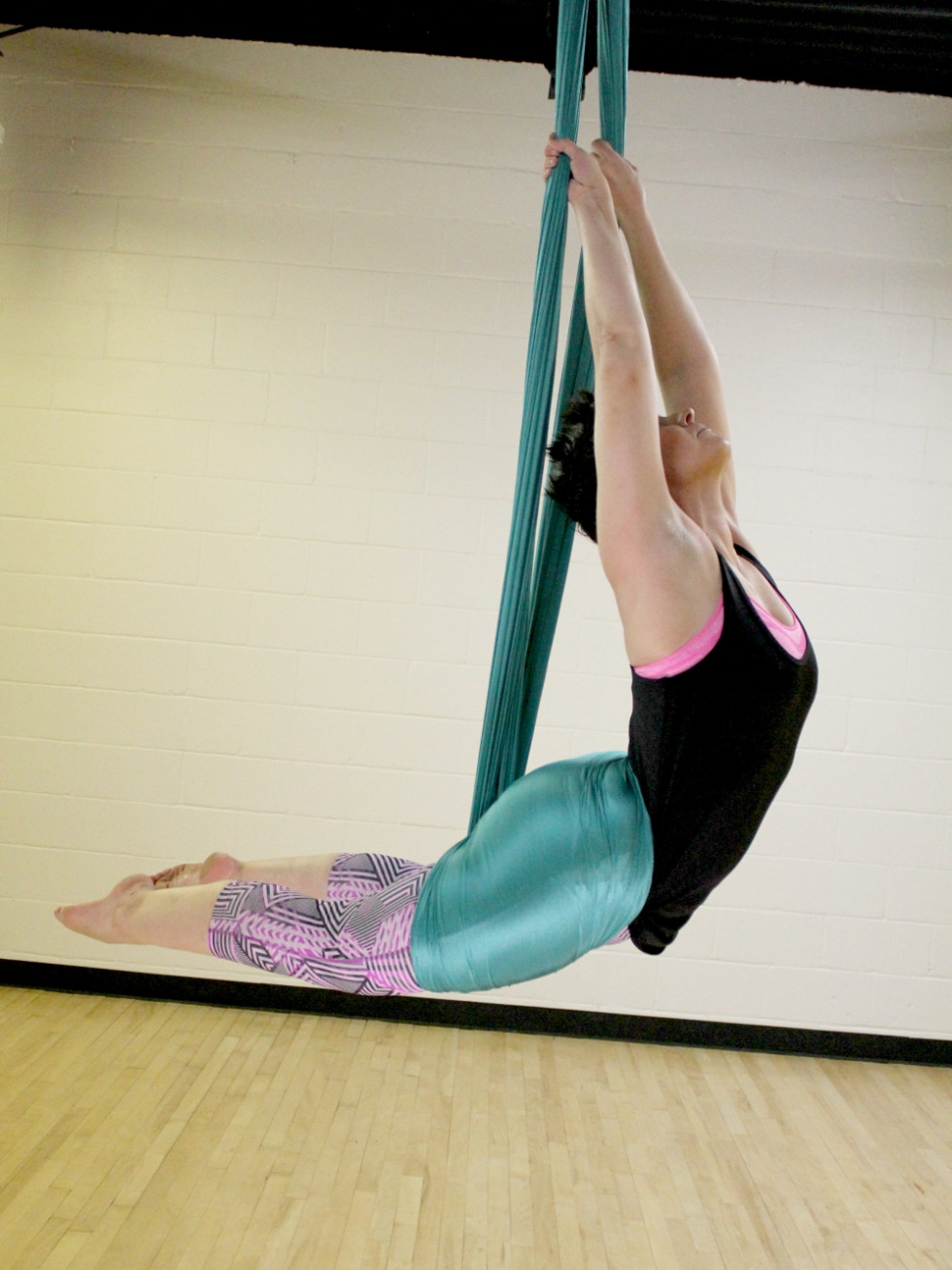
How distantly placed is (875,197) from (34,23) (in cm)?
290

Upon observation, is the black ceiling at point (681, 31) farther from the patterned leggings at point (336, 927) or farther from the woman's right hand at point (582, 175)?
the patterned leggings at point (336, 927)

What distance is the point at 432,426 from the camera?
3.72m

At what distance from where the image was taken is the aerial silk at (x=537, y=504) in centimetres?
181

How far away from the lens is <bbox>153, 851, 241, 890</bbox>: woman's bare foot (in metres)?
1.85

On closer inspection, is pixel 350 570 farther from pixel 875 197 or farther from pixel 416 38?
pixel 875 197

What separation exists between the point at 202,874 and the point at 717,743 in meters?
0.95

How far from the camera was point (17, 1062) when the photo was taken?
307cm

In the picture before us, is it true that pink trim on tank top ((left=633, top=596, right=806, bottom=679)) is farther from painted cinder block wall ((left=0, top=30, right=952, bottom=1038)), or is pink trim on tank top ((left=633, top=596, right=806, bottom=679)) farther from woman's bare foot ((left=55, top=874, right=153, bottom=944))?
painted cinder block wall ((left=0, top=30, right=952, bottom=1038))

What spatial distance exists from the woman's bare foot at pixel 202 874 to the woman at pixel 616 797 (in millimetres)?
80

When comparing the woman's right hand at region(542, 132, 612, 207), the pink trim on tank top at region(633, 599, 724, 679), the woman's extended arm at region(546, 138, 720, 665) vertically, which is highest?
the woman's right hand at region(542, 132, 612, 207)

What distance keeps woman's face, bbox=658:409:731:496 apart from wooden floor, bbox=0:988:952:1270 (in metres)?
1.74

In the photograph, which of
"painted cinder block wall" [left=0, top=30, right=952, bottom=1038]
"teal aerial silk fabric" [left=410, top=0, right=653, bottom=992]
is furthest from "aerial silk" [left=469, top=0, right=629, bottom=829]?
"painted cinder block wall" [left=0, top=30, right=952, bottom=1038]

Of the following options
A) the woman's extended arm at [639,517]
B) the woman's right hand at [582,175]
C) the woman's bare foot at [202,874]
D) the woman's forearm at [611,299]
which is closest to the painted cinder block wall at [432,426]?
the woman's bare foot at [202,874]

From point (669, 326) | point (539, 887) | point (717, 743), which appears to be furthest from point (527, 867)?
point (669, 326)
